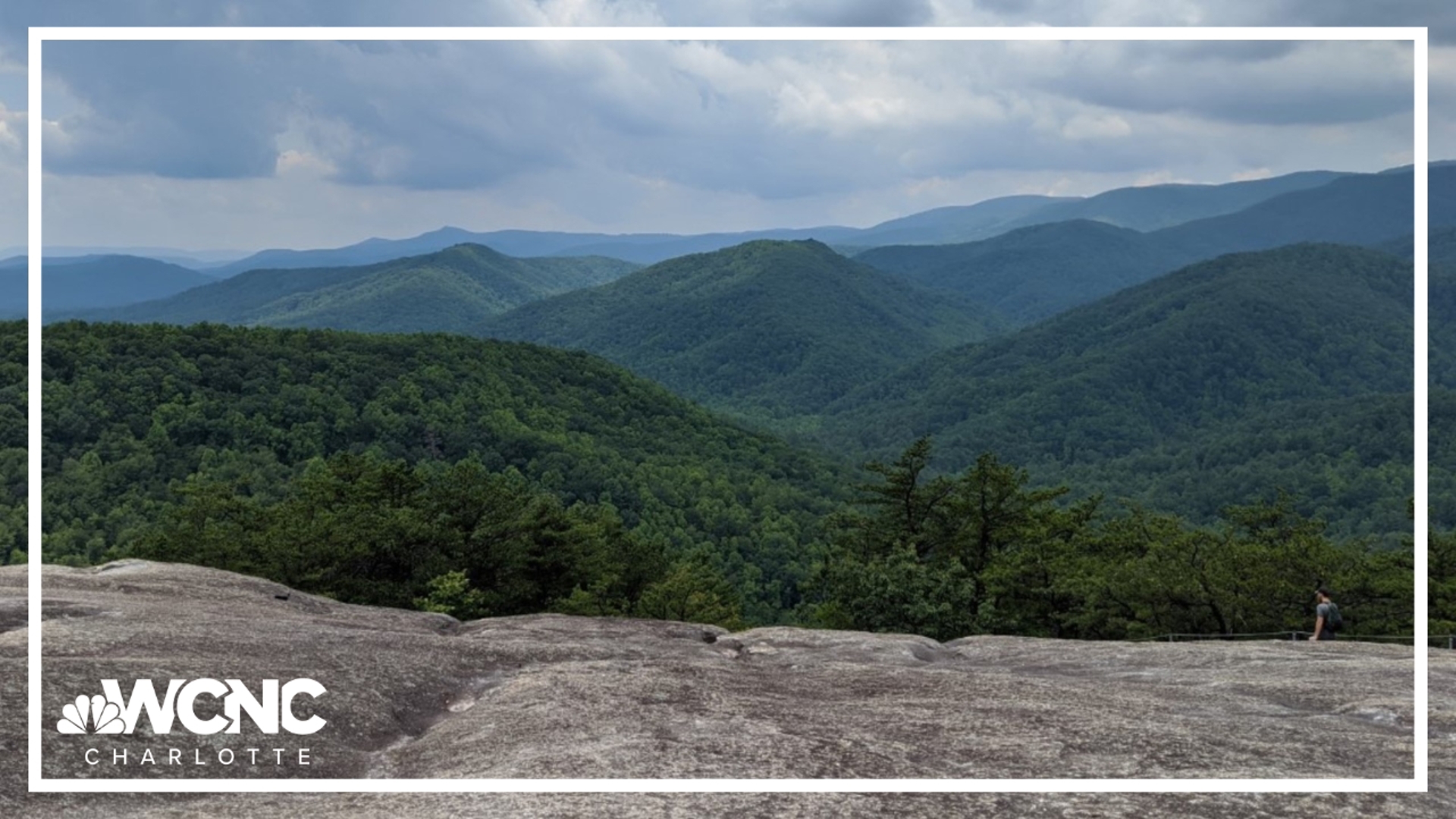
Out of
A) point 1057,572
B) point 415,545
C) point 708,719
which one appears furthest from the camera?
point 415,545

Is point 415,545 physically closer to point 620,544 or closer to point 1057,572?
point 620,544

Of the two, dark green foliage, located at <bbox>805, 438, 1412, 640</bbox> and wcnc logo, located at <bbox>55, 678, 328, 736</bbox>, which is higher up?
wcnc logo, located at <bbox>55, 678, 328, 736</bbox>

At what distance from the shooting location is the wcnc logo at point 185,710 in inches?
450

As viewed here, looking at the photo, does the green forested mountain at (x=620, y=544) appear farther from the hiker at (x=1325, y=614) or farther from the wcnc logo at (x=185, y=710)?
the wcnc logo at (x=185, y=710)

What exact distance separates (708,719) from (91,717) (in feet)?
23.1

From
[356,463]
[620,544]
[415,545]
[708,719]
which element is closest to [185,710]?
[708,719]

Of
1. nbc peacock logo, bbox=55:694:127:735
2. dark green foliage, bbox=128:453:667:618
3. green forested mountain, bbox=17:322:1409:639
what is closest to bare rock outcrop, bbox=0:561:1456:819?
nbc peacock logo, bbox=55:694:127:735

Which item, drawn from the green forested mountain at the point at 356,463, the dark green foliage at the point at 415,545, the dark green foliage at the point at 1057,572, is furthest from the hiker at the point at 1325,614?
the green forested mountain at the point at 356,463

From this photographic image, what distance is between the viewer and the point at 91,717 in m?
11.9

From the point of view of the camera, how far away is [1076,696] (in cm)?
1515

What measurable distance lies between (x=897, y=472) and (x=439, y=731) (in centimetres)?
5835

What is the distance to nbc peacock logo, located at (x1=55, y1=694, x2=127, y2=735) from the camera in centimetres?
1127

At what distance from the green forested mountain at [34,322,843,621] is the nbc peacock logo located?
5000 cm

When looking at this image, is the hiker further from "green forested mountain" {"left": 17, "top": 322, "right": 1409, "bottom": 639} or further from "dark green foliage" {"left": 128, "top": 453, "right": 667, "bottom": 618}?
"dark green foliage" {"left": 128, "top": 453, "right": 667, "bottom": 618}
